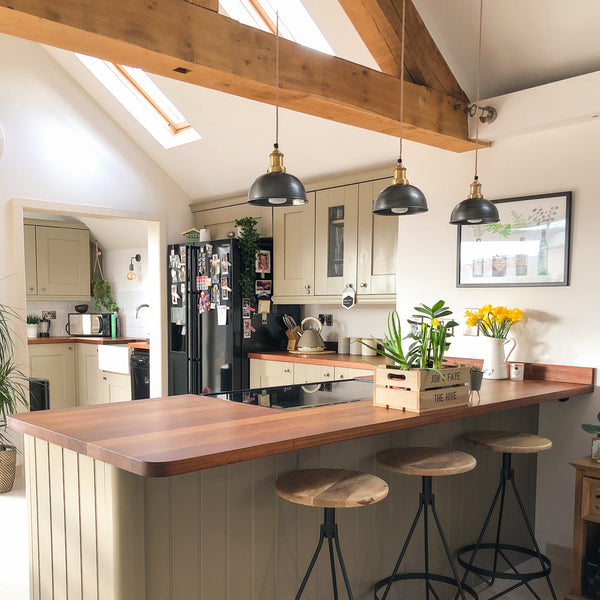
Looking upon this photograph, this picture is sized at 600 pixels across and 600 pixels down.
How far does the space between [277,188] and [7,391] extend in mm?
2910

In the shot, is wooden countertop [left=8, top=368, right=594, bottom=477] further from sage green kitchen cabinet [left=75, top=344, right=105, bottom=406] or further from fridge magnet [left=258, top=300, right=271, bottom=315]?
sage green kitchen cabinet [left=75, top=344, right=105, bottom=406]

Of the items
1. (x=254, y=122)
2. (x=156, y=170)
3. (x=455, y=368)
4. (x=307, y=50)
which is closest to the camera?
(x=455, y=368)

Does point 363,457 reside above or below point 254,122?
below

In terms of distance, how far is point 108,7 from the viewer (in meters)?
2.16

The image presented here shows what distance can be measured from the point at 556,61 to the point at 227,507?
2779 mm

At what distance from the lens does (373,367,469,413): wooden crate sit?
2307 mm

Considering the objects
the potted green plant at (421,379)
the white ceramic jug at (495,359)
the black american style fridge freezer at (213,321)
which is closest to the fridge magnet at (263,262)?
the black american style fridge freezer at (213,321)

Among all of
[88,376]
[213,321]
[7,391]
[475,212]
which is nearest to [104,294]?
[88,376]

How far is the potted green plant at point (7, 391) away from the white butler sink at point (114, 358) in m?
1.39

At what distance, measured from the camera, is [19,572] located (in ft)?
10.2

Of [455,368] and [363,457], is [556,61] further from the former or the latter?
[363,457]

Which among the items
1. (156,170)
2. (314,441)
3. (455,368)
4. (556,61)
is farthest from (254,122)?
(314,441)

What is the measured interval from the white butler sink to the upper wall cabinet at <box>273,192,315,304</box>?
182 cm

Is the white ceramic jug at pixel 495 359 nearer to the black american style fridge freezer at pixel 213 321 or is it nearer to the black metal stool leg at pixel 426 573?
the black metal stool leg at pixel 426 573
